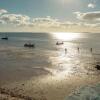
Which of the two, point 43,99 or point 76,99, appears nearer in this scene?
point 76,99

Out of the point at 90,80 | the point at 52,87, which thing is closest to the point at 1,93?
the point at 52,87

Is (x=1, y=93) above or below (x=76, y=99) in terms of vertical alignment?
below

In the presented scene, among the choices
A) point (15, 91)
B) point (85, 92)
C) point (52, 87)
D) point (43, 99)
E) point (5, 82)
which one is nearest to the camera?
point (85, 92)

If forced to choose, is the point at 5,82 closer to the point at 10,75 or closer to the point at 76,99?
the point at 10,75

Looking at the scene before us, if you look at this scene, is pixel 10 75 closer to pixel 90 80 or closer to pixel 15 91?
pixel 15 91

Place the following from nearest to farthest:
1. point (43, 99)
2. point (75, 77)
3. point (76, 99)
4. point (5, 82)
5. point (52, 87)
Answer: point (76, 99), point (43, 99), point (52, 87), point (5, 82), point (75, 77)

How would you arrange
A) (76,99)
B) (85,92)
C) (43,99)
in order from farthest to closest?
1. (43,99)
2. (85,92)
3. (76,99)

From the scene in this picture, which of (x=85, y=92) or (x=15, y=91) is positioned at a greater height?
(x=85, y=92)

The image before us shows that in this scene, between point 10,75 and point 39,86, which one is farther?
point 10,75

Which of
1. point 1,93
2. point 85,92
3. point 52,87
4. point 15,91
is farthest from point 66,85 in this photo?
point 85,92
